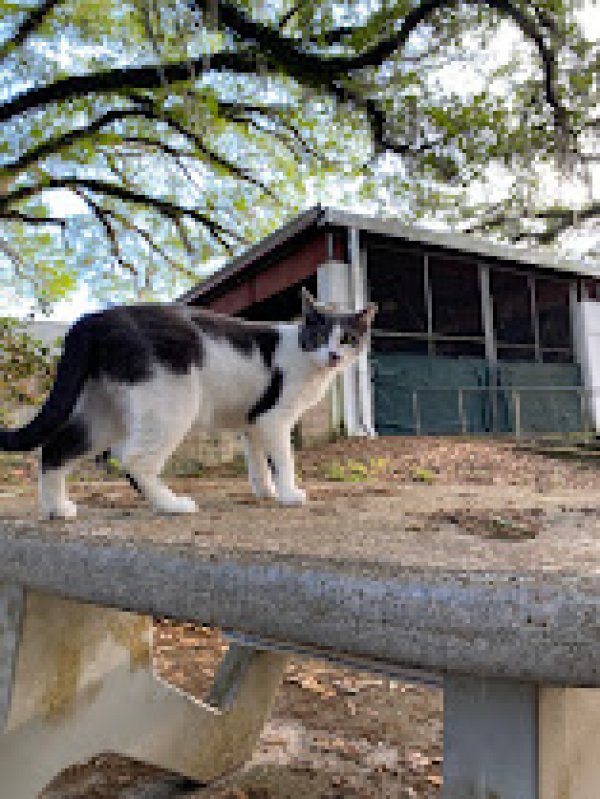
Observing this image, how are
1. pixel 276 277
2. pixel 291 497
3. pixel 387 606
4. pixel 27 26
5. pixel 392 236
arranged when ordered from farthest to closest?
pixel 276 277 < pixel 27 26 < pixel 392 236 < pixel 291 497 < pixel 387 606

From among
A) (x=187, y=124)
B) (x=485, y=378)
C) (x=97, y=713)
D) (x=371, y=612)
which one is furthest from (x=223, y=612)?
(x=187, y=124)

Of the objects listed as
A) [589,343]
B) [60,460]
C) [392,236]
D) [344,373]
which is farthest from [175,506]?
[589,343]

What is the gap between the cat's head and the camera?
5.61 ft

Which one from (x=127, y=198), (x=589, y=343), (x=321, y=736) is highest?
(x=127, y=198)

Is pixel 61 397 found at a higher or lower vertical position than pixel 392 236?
lower

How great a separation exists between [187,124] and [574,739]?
9.89m

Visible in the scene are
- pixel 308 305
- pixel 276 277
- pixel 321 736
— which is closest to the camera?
pixel 308 305

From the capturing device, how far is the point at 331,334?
1.73m

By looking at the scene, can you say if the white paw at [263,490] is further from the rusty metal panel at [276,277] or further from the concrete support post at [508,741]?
the rusty metal panel at [276,277]

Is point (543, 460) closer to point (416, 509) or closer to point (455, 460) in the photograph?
point (455, 460)

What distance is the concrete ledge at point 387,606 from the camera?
53 centimetres

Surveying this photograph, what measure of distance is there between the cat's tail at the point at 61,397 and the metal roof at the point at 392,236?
6.04 metres

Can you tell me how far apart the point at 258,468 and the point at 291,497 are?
0.89 feet

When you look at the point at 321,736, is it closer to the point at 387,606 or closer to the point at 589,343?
the point at 387,606
